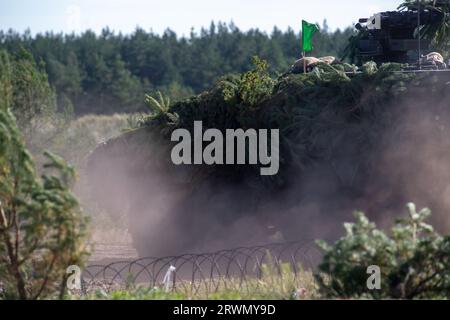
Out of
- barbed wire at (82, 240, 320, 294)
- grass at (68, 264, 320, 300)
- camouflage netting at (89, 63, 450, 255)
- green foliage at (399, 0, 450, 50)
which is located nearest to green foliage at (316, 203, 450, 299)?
grass at (68, 264, 320, 300)

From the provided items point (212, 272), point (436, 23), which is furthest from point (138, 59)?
point (212, 272)

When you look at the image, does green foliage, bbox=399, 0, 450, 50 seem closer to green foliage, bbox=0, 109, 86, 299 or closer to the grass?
the grass

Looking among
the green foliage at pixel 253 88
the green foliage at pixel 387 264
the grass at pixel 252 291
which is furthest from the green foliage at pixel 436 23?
the green foliage at pixel 387 264

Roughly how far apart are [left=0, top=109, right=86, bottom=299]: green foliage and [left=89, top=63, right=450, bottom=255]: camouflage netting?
8.67 meters

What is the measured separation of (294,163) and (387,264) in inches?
334

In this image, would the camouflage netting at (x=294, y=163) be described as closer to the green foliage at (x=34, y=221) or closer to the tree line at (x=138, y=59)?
the green foliage at (x=34, y=221)

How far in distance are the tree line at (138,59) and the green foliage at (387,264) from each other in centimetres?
3754

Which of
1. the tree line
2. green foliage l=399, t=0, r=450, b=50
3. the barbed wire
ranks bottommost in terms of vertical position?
the barbed wire

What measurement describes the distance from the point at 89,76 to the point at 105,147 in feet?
125

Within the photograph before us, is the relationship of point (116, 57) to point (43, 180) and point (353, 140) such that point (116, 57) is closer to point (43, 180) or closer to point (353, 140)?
point (353, 140)

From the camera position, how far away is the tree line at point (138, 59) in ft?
187

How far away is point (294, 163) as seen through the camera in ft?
60.2

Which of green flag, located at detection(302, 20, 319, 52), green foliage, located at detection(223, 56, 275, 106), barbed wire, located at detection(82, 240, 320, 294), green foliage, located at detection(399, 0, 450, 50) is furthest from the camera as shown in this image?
green foliage, located at detection(399, 0, 450, 50)

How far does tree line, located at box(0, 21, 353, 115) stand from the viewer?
56.9 metres
